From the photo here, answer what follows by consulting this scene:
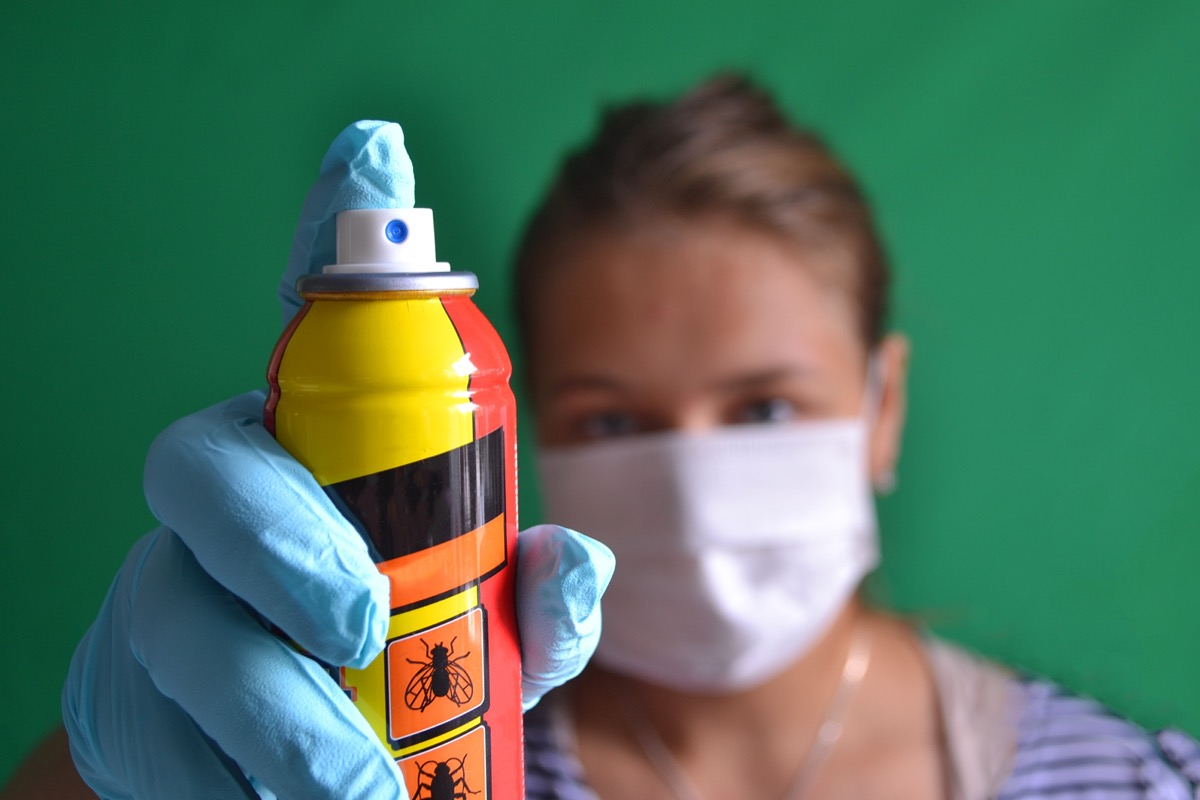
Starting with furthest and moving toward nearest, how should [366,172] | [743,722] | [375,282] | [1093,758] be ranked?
1. [743,722]
2. [1093,758]
3. [366,172]
4. [375,282]

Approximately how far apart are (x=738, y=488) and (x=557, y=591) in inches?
27.4

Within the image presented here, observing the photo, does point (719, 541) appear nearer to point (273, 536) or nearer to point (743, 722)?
point (743, 722)

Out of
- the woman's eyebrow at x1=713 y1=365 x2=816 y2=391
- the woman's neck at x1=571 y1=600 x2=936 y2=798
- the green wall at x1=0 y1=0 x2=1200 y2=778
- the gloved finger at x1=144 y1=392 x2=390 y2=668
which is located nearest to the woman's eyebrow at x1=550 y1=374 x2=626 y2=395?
the woman's eyebrow at x1=713 y1=365 x2=816 y2=391

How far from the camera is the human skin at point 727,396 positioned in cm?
142

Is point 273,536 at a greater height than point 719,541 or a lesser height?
greater

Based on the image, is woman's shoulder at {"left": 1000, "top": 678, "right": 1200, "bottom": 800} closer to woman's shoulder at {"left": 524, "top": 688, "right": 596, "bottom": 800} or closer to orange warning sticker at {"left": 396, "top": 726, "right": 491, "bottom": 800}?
woman's shoulder at {"left": 524, "top": 688, "right": 596, "bottom": 800}

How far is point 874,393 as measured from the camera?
164 centimetres

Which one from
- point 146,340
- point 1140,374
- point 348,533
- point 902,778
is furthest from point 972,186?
point 348,533

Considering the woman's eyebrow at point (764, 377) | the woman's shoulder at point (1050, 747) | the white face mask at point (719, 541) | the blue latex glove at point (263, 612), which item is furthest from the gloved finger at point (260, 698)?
the woman's shoulder at point (1050, 747)

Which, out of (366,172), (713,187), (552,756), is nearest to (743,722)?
(552,756)

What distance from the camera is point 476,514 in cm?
67

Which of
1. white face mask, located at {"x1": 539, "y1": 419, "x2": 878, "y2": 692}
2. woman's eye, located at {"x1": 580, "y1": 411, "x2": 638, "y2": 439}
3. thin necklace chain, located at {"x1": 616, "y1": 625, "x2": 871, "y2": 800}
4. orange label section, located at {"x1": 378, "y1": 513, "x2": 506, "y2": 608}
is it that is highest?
orange label section, located at {"x1": 378, "y1": 513, "x2": 506, "y2": 608}

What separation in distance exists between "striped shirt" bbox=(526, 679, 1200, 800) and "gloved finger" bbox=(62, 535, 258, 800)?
0.72 meters

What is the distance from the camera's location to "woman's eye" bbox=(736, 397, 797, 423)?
146cm
